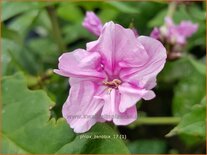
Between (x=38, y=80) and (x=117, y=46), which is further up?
(x=117, y=46)

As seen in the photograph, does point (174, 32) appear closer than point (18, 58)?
Yes

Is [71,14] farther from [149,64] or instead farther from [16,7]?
[149,64]

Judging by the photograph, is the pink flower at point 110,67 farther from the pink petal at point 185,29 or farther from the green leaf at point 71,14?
the green leaf at point 71,14

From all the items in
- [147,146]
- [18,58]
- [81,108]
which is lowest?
[147,146]

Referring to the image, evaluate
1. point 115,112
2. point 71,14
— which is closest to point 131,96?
point 115,112

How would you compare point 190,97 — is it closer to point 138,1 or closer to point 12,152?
point 138,1

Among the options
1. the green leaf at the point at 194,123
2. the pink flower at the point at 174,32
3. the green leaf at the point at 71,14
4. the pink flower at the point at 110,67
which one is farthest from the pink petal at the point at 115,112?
the green leaf at the point at 71,14

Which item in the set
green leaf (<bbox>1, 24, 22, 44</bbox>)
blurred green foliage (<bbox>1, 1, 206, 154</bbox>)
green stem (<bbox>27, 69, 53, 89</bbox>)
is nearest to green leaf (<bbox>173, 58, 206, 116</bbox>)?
blurred green foliage (<bbox>1, 1, 206, 154</bbox>)
